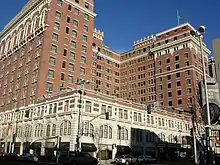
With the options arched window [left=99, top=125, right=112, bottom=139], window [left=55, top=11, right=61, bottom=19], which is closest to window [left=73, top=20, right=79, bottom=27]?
window [left=55, top=11, right=61, bottom=19]

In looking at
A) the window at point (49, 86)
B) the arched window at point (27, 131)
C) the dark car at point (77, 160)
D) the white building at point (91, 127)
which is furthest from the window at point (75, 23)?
the dark car at point (77, 160)

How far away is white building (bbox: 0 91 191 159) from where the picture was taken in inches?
1863

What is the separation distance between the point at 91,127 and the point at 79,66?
23.0 m

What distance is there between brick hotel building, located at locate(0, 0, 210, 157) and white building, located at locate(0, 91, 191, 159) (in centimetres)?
29

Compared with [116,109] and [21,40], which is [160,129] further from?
[21,40]

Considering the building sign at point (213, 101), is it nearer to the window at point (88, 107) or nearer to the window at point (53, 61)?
the window at point (88, 107)

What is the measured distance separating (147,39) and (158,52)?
36.4 feet

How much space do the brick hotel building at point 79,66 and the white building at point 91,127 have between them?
292 mm

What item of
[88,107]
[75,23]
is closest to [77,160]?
[88,107]

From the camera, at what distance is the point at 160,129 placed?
64312mm

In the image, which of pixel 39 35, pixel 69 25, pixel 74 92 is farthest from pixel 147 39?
pixel 74 92

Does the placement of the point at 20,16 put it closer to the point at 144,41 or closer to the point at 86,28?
the point at 86,28

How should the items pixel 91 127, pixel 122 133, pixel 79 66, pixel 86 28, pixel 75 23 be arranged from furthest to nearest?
pixel 86 28 < pixel 75 23 < pixel 79 66 < pixel 122 133 < pixel 91 127

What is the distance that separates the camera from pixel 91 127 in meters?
48.2
